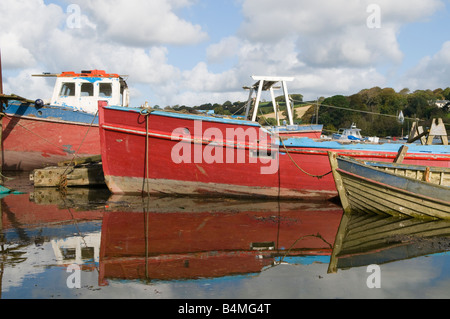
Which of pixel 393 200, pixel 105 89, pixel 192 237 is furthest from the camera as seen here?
pixel 105 89

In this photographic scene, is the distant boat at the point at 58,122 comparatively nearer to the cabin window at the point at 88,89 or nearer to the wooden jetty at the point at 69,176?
the cabin window at the point at 88,89

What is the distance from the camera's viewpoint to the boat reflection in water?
5.80 m

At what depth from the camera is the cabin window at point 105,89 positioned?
1662 cm

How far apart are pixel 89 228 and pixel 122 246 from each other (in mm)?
1424

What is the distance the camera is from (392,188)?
891 cm

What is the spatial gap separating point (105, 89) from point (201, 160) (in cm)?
788

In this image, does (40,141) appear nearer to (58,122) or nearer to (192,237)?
(58,122)

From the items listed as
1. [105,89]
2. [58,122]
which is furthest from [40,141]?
[105,89]

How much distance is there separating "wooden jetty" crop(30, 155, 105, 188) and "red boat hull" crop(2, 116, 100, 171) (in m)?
2.51

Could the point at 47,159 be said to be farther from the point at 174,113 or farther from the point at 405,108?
the point at 405,108

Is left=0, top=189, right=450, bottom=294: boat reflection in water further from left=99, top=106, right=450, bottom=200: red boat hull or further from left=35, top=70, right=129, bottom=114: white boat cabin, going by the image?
left=35, top=70, right=129, bottom=114: white boat cabin

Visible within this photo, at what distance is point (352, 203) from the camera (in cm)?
961

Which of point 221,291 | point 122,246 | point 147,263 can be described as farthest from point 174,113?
point 221,291

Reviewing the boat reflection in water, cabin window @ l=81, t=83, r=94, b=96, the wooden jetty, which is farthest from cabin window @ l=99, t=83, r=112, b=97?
the boat reflection in water
